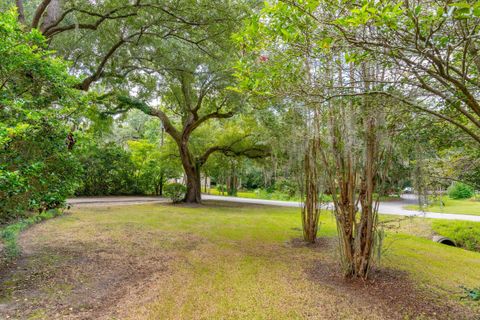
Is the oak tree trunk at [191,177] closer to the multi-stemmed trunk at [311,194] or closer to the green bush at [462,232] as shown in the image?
the multi-stemmed trunk at [311,194]

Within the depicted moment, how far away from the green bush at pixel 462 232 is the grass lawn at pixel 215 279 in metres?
2.04

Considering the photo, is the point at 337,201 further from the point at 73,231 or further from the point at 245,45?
the point at 73,231

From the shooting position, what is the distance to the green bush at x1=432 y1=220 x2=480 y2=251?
6754 millimetres

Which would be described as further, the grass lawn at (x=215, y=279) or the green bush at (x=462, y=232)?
the green bush at (x=462, y=232)

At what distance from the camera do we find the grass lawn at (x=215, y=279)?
101 inches

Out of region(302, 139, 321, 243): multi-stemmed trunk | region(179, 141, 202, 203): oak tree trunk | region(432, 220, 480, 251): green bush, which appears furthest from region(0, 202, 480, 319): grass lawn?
region(179, 141, 202, 203): oak tree trunk

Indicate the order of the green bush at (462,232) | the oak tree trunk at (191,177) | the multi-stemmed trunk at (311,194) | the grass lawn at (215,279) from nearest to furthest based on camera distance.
Answer: the grass lawn at (215,279), the multi-stemmed trunk at (311,194), the green bush at (462,232), the oak tree trunk at (191,177)

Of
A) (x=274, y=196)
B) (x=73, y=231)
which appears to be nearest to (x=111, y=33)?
(x=73, y=231)

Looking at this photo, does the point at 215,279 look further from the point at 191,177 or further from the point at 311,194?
the point at 191,177

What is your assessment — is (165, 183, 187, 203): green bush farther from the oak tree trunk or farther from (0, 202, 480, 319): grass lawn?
(0, 202, 480, 319): grass lawn

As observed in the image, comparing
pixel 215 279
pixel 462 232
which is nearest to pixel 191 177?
pixel 215 279

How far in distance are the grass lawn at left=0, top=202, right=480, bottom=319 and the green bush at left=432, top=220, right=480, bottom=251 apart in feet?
6.68

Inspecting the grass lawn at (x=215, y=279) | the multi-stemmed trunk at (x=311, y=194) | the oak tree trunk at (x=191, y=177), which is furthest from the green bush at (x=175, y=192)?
the multi-stemmed trunk at (x=311, y=194)

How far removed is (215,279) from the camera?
3.32m
